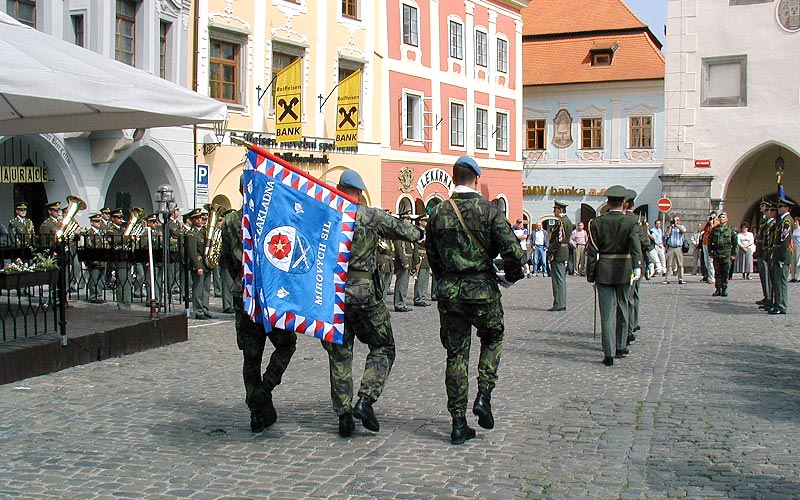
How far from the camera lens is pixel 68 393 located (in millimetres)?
9266

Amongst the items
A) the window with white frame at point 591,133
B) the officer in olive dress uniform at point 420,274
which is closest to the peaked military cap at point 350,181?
the officer in olive dress uniform at point 420,274

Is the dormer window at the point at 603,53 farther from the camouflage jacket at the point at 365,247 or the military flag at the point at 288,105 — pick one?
the camouflage jacket at the point at 365,247

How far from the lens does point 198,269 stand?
16.2m

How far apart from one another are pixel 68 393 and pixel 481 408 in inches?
160

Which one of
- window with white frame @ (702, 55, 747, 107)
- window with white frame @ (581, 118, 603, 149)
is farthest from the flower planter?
window with white frame @ (581, 118, 603, 149)

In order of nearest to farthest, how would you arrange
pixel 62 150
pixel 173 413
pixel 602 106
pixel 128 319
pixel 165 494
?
1. pixel 165 494
2. pixel 173 413
3. pixel 128 319
4. pixel 62 150
5. pixel 602 106

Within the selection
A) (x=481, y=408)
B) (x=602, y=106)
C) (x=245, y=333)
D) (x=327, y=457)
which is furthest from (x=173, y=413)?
(x=602, y=106)

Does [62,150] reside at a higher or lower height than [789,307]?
higher

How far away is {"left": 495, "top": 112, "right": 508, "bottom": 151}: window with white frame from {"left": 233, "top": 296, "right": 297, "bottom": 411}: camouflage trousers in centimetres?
3406

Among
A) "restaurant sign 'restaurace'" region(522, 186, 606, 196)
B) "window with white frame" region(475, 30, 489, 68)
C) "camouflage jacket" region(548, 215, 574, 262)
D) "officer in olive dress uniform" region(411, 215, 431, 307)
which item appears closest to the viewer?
"camouflage jacket" region(548, 215, 574, 262)

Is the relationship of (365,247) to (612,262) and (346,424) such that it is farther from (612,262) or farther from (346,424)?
(612,262)

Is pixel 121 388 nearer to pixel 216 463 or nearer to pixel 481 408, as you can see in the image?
pixel 216 463

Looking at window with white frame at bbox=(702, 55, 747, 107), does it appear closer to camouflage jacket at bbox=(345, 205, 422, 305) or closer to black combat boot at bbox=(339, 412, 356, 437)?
camouflage jacket at bbox=(345, 205, 422, 305)

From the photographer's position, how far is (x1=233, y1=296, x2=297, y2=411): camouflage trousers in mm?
7423
